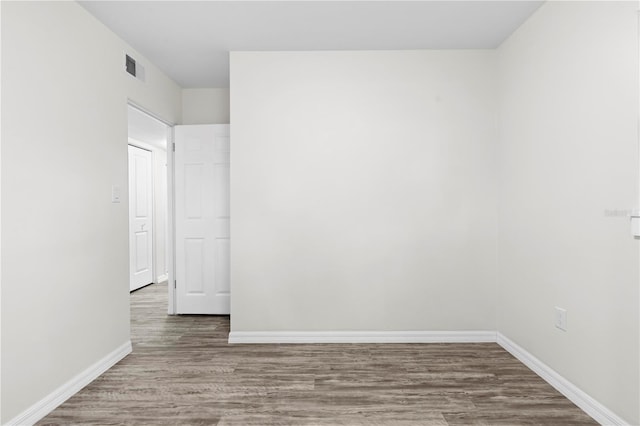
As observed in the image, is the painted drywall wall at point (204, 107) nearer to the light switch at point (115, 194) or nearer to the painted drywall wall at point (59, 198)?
the painted drywall wall at point (59, 198)

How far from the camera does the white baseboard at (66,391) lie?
2039 millimetres

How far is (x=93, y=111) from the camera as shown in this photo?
8.68 ft

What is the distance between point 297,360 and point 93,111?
7.64 feet

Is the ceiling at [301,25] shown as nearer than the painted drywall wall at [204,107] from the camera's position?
Yes

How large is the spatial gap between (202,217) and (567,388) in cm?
350

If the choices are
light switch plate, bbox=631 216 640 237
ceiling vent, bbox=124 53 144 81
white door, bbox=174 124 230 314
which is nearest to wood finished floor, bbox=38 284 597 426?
white door, bbox=174 124 230 314

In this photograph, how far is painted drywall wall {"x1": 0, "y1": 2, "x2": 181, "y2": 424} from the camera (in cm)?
197

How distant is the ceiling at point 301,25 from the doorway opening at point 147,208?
2479mm

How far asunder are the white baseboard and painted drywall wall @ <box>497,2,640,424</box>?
3085 mm

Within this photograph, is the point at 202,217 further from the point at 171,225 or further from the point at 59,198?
the point at 59,198

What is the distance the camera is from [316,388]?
2.46 meters

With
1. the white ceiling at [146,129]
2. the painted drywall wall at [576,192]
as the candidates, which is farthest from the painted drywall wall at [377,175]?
the white ceiling at [146,129]

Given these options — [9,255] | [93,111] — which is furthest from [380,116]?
[9,255]

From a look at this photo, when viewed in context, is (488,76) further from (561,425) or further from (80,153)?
(80,153)
